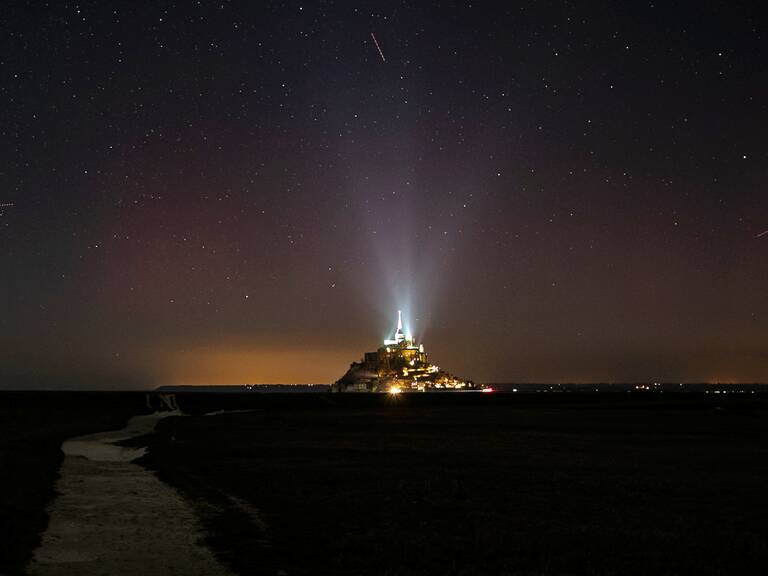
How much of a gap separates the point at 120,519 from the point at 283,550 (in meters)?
5.17

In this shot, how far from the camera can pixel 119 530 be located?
17.6 m

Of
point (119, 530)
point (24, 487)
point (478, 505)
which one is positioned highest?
point (24, 487)

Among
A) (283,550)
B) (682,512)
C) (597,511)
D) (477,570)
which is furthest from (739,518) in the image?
→ (283,550)

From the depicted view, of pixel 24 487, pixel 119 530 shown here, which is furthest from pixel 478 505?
pixel 24 487

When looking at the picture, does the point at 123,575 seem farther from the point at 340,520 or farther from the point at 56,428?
the point at 56,428

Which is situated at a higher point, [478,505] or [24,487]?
[24,487]

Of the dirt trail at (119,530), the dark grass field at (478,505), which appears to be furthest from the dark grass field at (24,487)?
the dark grass field at (478,505)

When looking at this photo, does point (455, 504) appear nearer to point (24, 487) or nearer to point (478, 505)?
point (478, 505)

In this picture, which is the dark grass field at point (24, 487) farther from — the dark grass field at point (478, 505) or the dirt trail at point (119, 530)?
the dark grass field at point (478, 505)

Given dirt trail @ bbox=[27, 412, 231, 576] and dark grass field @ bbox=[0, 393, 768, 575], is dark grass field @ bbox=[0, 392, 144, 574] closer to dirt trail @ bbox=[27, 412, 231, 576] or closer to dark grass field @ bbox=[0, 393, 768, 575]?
dark grass field @ bbox=[0, 393, 768, 575]

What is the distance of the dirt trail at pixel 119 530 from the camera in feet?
46.5

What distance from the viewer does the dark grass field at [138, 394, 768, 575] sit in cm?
1510

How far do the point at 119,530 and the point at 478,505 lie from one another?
8.84 meters

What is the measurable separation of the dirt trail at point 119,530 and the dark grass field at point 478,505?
2.18 feet
